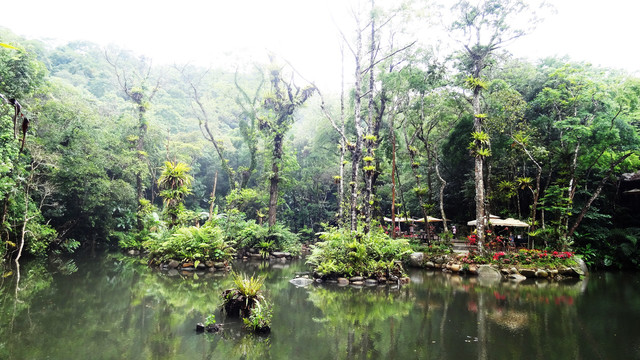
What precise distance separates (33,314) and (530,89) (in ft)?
67.9

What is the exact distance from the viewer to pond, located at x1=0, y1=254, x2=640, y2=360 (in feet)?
15.9

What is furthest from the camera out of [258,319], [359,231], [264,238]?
[264,238]

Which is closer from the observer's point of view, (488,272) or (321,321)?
(321,321)

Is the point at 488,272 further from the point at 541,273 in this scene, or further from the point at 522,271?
the point at 541,273

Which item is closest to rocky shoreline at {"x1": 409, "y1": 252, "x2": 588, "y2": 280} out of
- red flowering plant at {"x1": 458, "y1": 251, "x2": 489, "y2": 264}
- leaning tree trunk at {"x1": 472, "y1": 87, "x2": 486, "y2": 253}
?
red flowering plant at {"x1": 458, "y1": 251, "x2": 489, "y2": 264}

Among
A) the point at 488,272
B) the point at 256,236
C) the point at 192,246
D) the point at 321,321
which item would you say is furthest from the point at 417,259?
the point at 321,321

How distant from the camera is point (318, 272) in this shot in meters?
11.5

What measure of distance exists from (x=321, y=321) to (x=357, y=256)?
16.7 ft

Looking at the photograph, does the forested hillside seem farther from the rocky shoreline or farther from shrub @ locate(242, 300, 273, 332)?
shrub @ locate(242, 300, 273, 332)

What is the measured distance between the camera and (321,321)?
6.46 meters

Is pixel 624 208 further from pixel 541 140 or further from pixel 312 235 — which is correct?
pixel 312 235

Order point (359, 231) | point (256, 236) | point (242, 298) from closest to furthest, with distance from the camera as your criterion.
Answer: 1. point (242, 298)
2. point (359, 231)
3. point (256, 236)

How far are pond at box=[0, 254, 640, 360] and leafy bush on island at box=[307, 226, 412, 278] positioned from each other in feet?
2.85

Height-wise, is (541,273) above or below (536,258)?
below
